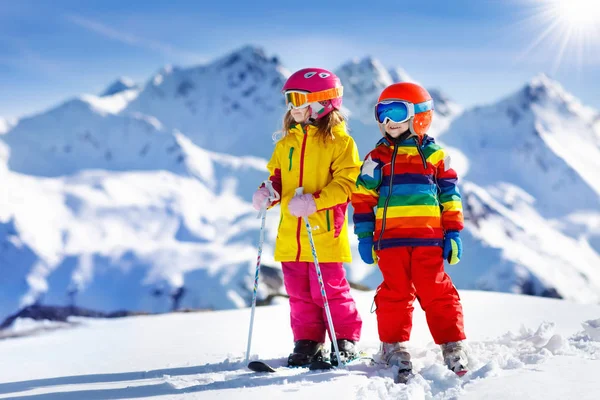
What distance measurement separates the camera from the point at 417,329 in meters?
6.78

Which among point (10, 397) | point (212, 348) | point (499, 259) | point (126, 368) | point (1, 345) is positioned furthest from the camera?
point (499, 259)

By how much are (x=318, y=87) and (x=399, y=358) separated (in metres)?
2.46

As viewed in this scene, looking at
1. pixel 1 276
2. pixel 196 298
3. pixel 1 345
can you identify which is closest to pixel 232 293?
pixel 196 298

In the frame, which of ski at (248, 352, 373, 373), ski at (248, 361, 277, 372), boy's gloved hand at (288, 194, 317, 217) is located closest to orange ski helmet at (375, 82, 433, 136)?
boy's gloved hand at (288, 194, 317, 217)

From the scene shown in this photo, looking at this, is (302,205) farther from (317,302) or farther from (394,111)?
(394,111)

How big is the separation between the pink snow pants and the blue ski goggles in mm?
1402

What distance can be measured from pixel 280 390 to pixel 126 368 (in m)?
1.96

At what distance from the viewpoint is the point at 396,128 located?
5160mm

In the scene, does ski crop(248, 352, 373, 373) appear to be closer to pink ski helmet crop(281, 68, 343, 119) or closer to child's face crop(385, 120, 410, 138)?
child's face crop(385, 120, 410, 138)

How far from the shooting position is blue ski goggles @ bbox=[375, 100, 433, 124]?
5086 mm

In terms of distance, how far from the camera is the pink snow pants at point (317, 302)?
546cm

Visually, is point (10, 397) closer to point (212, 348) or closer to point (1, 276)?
point (212, 348)

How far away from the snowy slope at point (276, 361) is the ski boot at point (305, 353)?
1.00 ft

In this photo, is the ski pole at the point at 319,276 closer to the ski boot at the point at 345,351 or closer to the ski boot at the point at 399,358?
the ski boot at the point at 345,351
